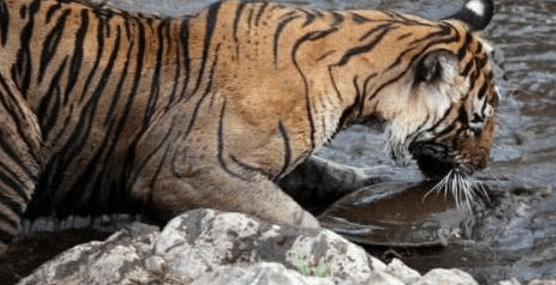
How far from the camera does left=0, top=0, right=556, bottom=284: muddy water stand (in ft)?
21.1

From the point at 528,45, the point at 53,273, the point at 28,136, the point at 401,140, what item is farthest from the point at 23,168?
the point at 528,45

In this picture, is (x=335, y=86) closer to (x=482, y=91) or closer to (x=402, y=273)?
(x=482, y=91)

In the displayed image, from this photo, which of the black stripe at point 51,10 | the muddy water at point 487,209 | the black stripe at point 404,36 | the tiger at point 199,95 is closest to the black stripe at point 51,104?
the tiger at point 199,95

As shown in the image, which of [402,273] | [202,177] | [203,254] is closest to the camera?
[402,273]

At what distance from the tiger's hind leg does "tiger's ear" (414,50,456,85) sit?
1.86 meters

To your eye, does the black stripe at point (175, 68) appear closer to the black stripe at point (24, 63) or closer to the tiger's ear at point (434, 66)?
the black stripe at point (24, 63)

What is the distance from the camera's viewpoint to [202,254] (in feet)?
15.5

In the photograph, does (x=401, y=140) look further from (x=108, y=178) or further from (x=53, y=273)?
(x=53, y=273)

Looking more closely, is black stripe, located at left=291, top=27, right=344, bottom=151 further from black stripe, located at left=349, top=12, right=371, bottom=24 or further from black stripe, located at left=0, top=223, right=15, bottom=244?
black stripe, located at left=0, top=223, right=15, bottom=244

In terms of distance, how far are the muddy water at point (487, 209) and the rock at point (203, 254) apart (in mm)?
1322

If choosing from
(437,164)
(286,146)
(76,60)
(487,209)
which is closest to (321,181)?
(437,164)

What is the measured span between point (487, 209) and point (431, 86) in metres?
1.03

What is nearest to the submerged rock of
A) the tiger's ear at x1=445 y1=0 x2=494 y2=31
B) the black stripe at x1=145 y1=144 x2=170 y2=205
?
the black stripe at x1=145 y1=144 x2=170 y2=205

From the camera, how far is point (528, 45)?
938cm
